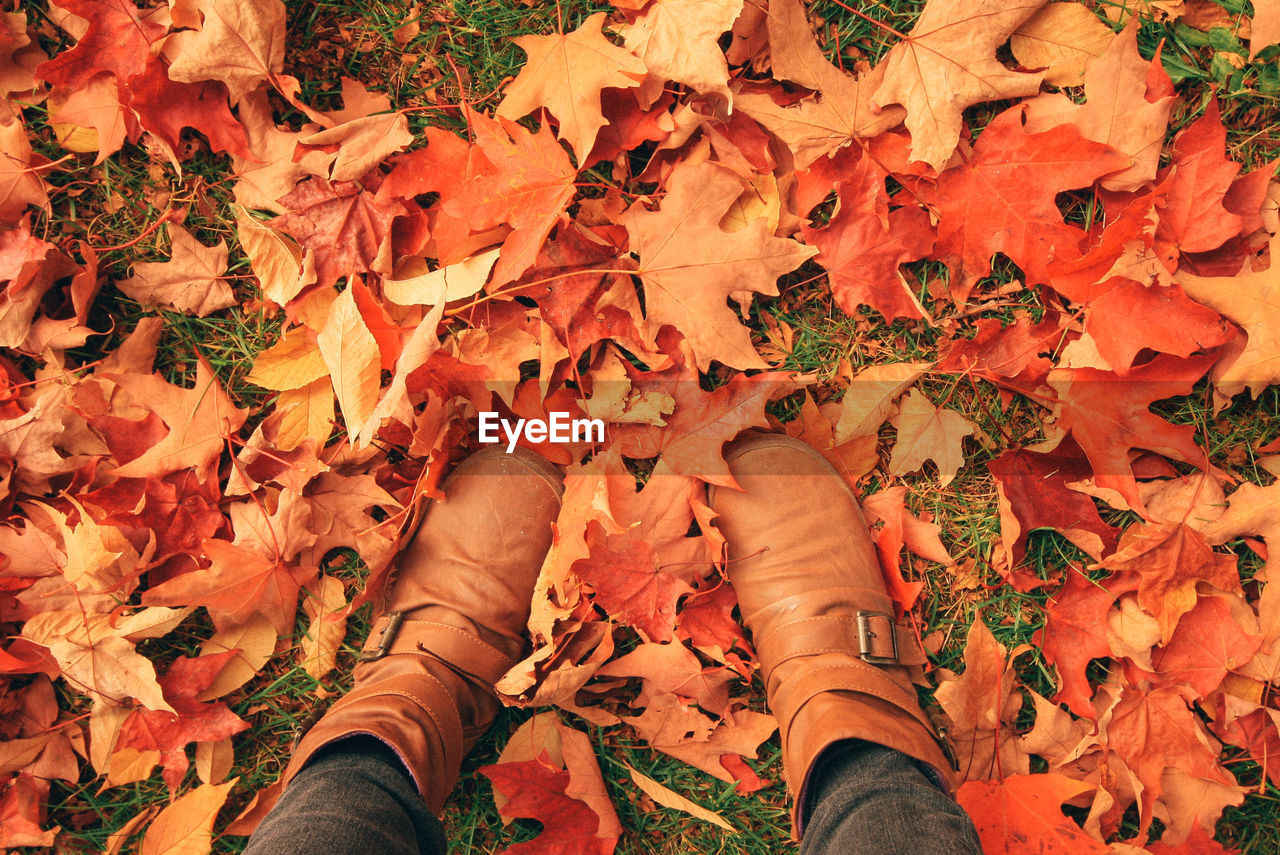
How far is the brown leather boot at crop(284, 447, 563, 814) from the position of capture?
5.13 feet

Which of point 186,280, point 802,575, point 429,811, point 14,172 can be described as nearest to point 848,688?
point 802,575

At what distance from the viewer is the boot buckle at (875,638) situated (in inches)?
59.9

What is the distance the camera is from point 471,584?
161cm

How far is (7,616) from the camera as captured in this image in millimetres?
1566

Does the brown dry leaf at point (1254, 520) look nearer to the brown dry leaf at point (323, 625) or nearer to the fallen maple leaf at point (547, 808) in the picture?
the fallen maple leaf at point (547, 808)

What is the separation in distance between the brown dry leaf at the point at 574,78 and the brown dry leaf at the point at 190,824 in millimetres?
1577

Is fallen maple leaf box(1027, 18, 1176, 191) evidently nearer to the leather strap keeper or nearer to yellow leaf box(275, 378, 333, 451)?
the leather strap keeper

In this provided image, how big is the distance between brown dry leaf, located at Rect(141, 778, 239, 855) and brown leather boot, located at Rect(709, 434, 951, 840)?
1226 mm

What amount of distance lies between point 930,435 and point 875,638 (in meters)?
0.45

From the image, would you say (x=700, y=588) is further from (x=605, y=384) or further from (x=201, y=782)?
(x=201, y=782)

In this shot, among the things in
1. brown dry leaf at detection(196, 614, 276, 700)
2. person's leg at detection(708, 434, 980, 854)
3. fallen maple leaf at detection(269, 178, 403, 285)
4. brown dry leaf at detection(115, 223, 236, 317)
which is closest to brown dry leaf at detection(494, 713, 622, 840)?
person's leg at detection(708, 434, 980, 854)

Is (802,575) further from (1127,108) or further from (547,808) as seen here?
(1127,108)

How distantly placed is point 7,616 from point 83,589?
20 centimetres

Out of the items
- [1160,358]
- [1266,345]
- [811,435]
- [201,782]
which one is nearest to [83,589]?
[201,782]
